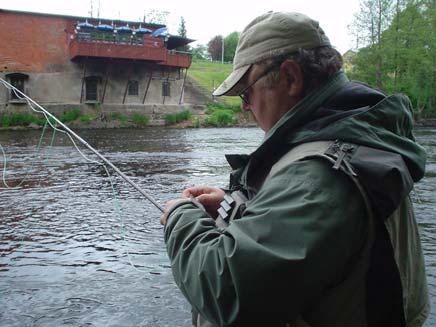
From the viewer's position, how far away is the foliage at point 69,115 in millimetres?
31375

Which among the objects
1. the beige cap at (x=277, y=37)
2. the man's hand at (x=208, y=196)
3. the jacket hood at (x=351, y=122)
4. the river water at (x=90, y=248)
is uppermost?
the beige cap at (x=277, y=37)

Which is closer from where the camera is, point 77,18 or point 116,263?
point 116,263

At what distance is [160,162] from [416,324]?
12492 millimetres

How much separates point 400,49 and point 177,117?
65.2ft

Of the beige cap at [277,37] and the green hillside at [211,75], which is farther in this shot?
the green hillside at [211,75]

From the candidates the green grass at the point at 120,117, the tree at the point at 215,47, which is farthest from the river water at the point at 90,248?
the tree at the point at 215,47

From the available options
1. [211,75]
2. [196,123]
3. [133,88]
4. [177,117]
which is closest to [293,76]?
[196,123]

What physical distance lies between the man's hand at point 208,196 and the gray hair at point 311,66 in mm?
531

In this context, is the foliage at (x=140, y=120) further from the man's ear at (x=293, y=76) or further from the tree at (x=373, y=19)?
the man's ear at (x=293, y=76)

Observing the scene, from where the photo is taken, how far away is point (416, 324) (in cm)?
162

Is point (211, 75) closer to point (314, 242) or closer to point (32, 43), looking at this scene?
point (32, 43)

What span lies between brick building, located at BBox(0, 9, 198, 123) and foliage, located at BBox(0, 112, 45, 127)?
2260mm

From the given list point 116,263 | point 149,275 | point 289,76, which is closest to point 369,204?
point 289,76

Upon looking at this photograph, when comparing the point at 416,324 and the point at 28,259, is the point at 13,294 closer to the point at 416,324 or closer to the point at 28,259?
the point at 28,259
